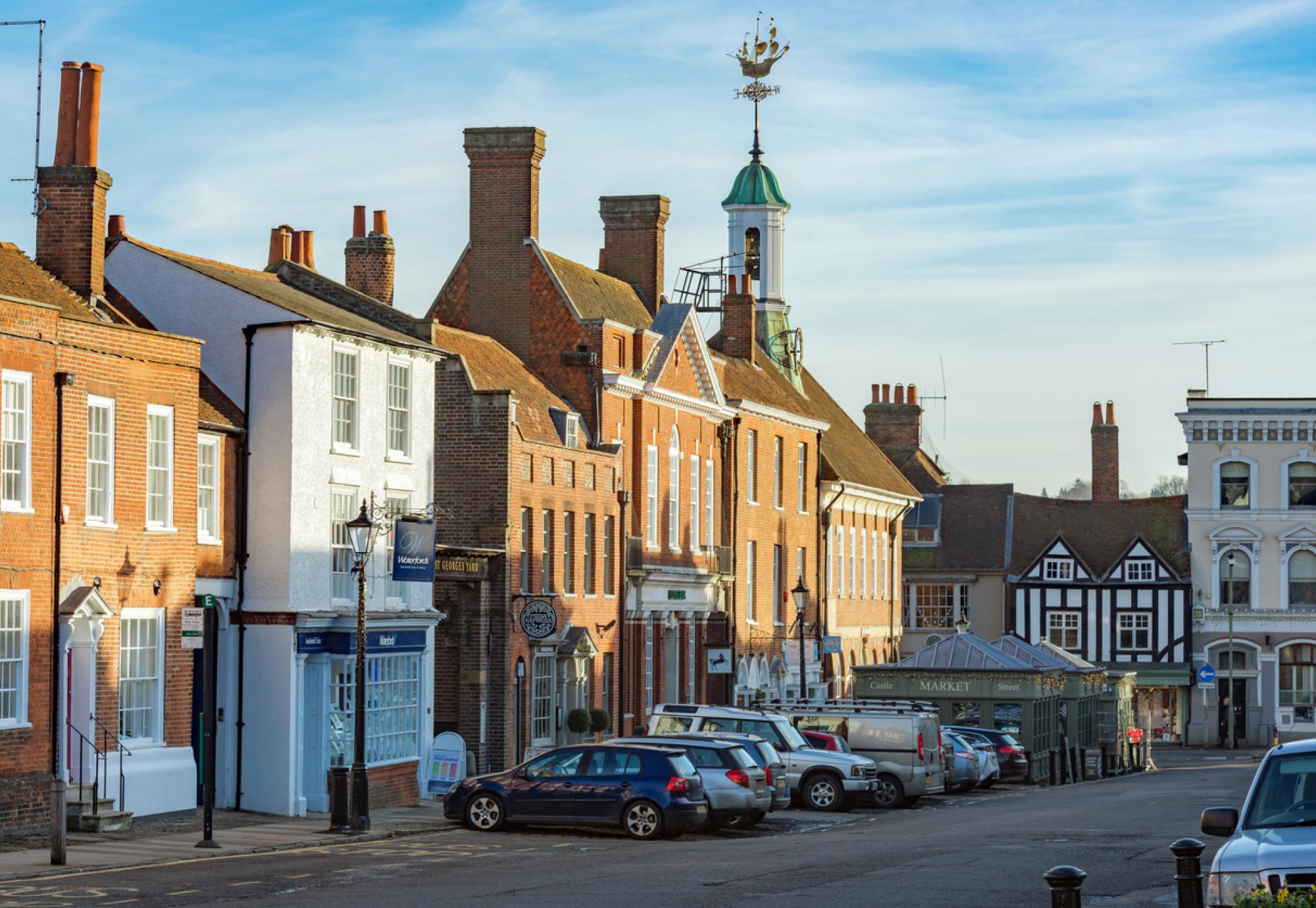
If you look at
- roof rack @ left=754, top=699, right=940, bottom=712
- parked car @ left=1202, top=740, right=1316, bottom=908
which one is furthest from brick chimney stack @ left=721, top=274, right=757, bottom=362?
parked car @ left=1202, top=740, right=1316, bottom=908

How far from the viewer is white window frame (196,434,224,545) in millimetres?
30562

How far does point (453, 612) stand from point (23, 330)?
1358 cm

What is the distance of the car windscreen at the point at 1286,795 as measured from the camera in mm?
14656

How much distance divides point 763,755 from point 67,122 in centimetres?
1467

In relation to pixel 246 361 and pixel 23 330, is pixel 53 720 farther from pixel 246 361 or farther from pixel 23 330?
pixel 246 361

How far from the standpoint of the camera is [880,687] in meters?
55.8

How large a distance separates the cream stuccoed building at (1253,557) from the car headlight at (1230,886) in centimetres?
6858

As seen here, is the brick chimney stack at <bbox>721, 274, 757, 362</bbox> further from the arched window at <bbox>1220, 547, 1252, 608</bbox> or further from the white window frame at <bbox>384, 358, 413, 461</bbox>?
the arched window at <bbox>1220, 547, 1252, 608</bbox>

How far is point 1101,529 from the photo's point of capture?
276ft

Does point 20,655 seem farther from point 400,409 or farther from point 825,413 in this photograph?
point 825,413

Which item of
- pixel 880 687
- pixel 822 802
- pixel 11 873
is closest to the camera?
pixel 11 873

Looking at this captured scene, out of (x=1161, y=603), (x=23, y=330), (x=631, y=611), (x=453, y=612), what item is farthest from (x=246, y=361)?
(x=1161, y=603)

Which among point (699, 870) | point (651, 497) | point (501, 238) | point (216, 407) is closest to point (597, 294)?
point (501, 238)

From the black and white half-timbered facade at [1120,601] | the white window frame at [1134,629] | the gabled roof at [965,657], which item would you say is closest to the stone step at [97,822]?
the gabled roof at [965,657]
